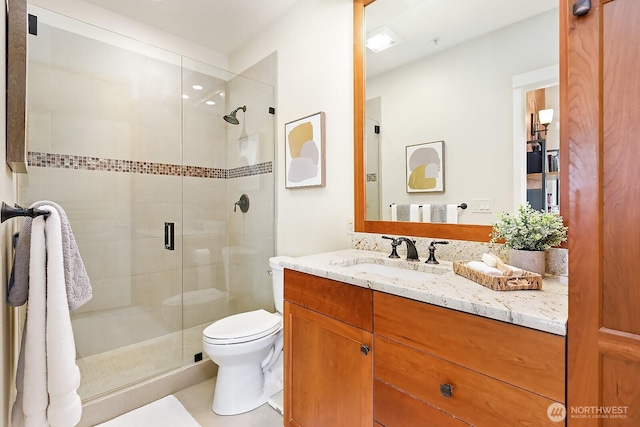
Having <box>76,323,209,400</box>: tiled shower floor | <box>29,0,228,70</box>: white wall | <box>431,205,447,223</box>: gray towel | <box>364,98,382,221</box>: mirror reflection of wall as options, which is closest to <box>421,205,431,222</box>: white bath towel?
<box>431,205,447,223</box>: gray towel

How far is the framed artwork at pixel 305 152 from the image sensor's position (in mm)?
2027

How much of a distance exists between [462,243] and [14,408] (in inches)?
64.8

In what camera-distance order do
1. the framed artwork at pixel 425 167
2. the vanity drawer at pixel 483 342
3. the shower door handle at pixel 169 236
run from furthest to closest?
the shower door handle at pixel 169 236
the framed artwork at pixel 425 167
the vanity drawer at pixel 483 342

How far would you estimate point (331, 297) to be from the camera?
4.13 ft

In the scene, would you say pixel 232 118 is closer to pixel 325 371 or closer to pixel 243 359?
pixel 243 359

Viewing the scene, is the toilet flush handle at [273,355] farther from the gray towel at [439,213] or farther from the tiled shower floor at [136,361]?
the gray towel at [439,213]

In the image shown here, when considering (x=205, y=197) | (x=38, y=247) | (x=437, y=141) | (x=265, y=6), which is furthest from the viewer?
(x=205, y=197)

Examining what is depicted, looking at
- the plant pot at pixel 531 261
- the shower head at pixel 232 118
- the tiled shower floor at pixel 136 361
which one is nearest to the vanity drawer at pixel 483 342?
the plant pot at pixel 531 261

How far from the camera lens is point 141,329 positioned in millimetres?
2350

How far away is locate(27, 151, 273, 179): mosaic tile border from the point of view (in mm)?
1994

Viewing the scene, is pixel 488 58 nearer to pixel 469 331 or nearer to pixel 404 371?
pixel 469 331

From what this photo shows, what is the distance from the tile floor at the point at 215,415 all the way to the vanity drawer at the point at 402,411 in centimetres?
92

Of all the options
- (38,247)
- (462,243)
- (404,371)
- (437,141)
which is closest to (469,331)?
(404,371)

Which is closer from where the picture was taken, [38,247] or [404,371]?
[38,247]
